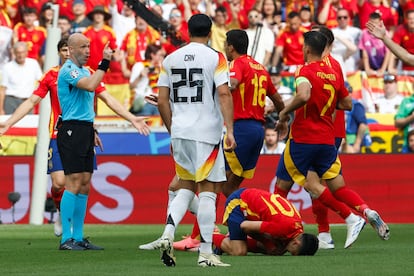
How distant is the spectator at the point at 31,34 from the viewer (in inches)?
1038

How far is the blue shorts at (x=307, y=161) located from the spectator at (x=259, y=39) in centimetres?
1112

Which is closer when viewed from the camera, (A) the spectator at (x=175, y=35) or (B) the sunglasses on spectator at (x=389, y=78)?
(B) the sunglasses on spectator at (x=389, y=78)

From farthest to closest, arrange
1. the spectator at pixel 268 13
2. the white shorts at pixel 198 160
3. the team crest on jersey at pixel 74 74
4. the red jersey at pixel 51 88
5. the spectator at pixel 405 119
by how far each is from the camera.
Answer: the spectator at pixel 268 13, the spectator at pixel 405 119, the red jersey at pixel 51 88, the team crest on jersey at pixel 74 74, the white shorts at pixel 198 160

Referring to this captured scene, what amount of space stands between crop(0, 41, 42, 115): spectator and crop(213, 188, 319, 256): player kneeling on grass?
12.1 meters

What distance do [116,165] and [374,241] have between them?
618cm

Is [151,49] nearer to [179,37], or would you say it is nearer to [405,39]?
[179,37]

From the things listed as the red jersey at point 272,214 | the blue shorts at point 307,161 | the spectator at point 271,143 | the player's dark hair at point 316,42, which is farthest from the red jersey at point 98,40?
the red jersey at point 272,214

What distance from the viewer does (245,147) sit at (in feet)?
48.8

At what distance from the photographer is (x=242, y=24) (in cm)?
2728

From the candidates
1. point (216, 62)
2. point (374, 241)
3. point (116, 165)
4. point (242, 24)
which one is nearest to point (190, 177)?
point (216, 62)

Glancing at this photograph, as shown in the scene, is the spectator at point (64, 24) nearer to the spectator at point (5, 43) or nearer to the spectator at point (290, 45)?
the spectator at point (5, 43)

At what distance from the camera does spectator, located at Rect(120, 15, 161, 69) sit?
87.3ft

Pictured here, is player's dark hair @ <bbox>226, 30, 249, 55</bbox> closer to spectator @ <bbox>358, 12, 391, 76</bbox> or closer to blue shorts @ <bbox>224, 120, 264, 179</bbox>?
blue shorts @ <bbox>224, 120, 264, 179</bbox>

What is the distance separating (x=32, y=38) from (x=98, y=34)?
63.3 inches
